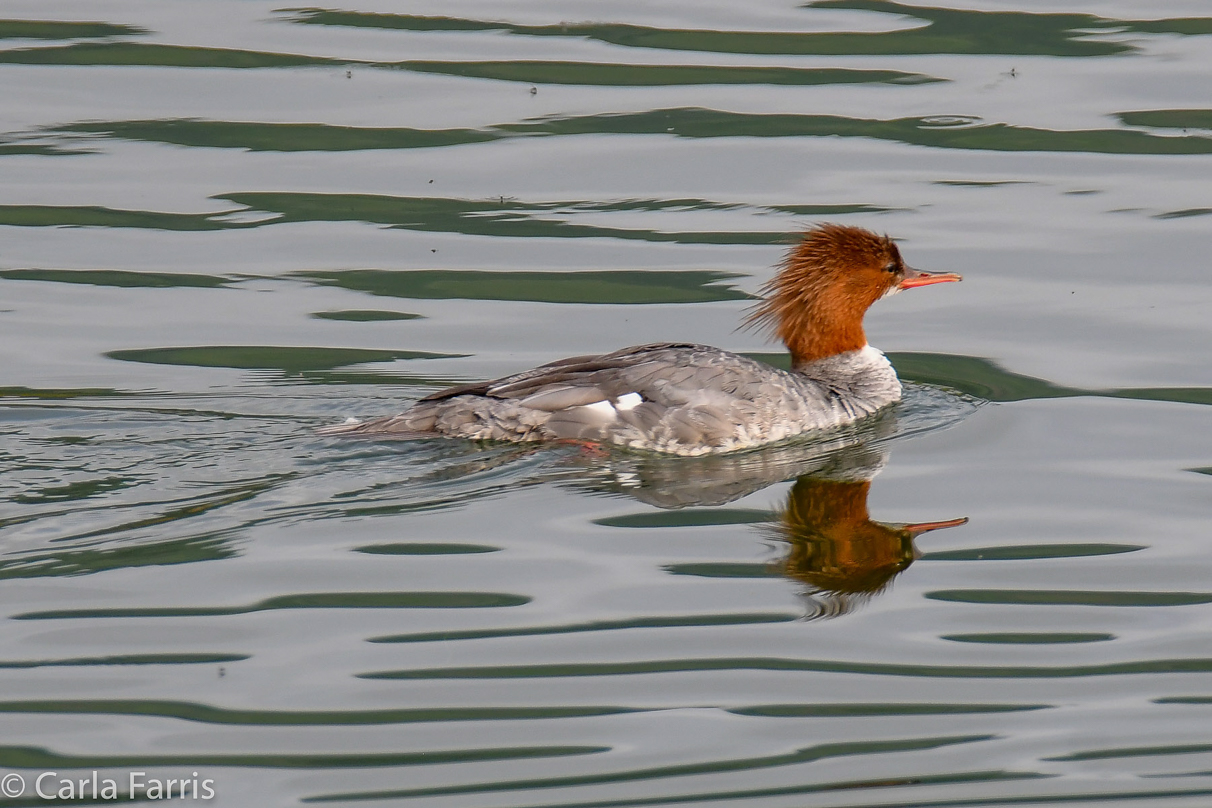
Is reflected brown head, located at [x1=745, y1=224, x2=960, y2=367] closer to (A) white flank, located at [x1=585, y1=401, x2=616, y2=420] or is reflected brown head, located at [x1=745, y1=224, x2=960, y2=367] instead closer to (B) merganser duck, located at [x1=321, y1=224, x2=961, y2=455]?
(B) merganser duck, located at [x1=321, y1=224, x2=961, y2=455]

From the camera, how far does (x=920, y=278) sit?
965 centimetres

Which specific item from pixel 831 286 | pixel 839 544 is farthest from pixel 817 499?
pixel 831 286

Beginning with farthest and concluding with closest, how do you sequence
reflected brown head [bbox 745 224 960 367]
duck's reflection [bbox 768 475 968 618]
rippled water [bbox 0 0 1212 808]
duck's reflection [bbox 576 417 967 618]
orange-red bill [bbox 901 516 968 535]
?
1. reflected brown head [bbox 745 224 960 367]
2. orange-red bill [bbox 901 516 968 535]
3. duck's reflection [bbox 576 417 967 618]
4. duck's reflection [bbox 768 475 968 618]
5. rippled water [bbox 0 0 1212 808]

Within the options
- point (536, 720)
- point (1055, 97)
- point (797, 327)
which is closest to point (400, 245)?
point (797, 327)

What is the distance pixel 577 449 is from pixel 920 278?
2341 mm

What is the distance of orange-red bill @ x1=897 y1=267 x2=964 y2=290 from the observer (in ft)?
31.3

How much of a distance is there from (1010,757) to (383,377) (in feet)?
16.5

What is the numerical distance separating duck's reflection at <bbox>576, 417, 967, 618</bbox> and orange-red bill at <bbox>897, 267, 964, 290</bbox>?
2.67 feet

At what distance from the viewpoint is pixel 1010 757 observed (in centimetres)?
539

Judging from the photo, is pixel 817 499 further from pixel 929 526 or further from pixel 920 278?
pixel 920 278

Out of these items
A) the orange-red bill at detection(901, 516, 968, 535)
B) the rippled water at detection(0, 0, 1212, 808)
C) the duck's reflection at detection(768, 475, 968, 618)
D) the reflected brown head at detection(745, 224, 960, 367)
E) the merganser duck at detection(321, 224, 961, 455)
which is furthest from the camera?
the reflected brown head at detection(745, 224, 960, 367)

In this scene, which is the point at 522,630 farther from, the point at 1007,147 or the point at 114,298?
the point at 1007,147

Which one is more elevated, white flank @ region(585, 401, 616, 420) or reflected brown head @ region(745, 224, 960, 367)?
reflected brown head @ region(745, 224, 960, 367)

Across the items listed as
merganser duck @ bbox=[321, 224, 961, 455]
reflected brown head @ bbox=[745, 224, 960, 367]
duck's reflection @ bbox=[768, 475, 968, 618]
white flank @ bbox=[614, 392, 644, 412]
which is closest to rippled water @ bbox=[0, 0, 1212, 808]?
duck's reflection @ bbox=[768, 475, 968, 618]
